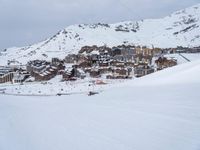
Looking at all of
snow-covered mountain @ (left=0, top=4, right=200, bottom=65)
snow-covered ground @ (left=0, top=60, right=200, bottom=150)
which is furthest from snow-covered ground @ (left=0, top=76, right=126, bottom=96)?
snow-covered mountain @ (left=0, top=4, right=200, bottom=65)

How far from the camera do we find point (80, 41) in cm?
15162

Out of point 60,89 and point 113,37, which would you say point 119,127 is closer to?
point 60,89

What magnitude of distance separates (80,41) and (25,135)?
145 m

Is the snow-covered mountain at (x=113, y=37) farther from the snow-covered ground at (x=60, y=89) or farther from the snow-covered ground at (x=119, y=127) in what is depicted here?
the snow-covered ground at (x=119, y=127)

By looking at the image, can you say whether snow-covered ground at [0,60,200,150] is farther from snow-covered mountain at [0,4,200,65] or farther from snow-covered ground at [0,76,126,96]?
snow-covered mountain at [0,4,200,65]

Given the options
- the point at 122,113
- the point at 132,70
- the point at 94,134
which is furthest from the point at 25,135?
the point at 132,70

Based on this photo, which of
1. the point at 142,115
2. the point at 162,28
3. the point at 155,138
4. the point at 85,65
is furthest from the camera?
the point at 162,28

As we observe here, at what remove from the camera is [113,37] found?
539 feet

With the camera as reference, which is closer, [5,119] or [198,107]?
[198,107]

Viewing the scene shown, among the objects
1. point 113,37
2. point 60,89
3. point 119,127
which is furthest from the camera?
point 113,37

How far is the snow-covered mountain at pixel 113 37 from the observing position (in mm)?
142750

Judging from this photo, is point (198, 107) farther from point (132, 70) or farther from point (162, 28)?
point (162, 28)

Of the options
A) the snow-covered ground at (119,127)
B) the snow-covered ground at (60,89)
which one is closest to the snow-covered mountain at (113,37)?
the snow-covered ground at (60,89)

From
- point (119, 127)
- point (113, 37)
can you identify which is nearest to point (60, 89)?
point (119, 127)
